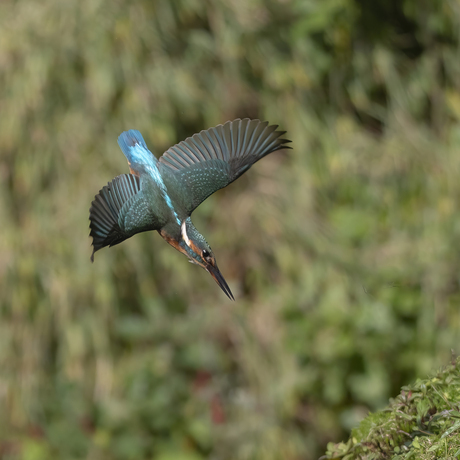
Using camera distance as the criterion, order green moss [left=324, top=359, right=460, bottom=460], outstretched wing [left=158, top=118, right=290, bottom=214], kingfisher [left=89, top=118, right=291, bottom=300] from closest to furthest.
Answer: green moss [left=324, top=359, right=460, bottom=460] < kingfisher [left=89, top=118, right=291, bottom=300] < outstretched wing [left=158, top=118, right=290, bottom=214]

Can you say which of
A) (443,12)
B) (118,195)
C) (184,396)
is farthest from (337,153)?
(118,195)

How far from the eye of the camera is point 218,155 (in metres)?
1.59

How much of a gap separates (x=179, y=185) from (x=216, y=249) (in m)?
1.96

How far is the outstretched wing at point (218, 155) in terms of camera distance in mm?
1522

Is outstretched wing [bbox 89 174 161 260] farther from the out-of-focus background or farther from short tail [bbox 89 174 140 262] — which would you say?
the out-of-focus background

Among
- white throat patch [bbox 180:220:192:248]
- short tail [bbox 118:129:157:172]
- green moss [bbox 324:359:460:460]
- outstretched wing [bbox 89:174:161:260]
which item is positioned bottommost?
green moss [bbox 324:359:460:460]

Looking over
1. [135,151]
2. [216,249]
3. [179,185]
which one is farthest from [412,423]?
[216,249]

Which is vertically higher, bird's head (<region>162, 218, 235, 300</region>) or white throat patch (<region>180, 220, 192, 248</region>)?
white throat patch (<region>180, 220, 192, 248</region>)

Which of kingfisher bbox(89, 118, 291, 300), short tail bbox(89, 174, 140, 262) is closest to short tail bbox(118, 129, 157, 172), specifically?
kingfisher bbox(89, 118, 291, 300)

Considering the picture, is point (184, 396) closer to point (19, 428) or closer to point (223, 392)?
point (223, 392)

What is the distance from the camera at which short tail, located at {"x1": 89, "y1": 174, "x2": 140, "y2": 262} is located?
1.38 m

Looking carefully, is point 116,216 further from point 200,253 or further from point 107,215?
point 200,253

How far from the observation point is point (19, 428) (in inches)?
127

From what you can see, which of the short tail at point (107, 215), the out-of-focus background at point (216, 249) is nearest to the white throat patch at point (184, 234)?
the short tail at point (107, 215)
